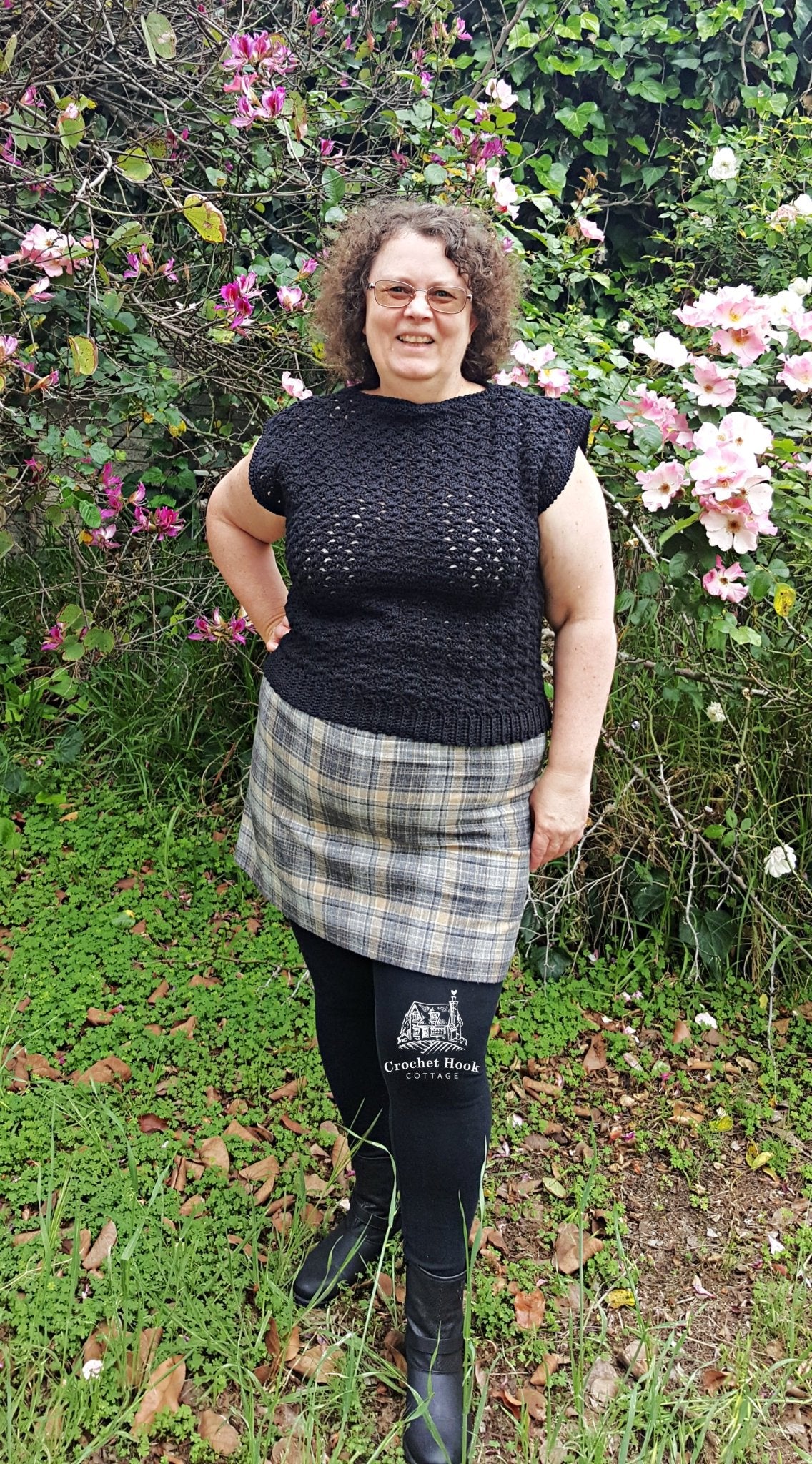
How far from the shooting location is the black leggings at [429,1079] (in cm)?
149

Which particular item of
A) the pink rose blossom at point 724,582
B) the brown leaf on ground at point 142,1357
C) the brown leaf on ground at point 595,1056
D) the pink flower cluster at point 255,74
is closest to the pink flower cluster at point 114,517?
the pink flower cluster at point 255,74

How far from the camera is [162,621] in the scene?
3.40 m

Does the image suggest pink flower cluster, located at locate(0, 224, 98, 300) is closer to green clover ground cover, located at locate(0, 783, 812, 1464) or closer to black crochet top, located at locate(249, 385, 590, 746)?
black crochet top, located at locate(249, 385, 590, 746)

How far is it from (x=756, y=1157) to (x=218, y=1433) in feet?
4.25

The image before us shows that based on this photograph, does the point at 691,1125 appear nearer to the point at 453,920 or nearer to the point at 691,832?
the point at 691,832

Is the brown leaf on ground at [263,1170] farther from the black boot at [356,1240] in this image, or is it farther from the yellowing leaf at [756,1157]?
the yellowing leaf at [756,1157]

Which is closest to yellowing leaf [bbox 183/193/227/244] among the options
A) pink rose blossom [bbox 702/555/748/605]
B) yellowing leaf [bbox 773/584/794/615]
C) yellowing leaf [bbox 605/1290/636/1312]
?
pink rose blossom [bbox 702/555/748/605]

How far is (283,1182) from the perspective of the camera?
7.13 feet

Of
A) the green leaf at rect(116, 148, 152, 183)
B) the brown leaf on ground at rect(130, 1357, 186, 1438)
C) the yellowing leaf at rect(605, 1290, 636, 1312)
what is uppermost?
the green leaf at rect(116, 148, 152, 183)

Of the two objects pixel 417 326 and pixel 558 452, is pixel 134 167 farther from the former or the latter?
pixel 558 452

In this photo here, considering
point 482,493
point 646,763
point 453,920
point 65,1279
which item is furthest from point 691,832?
point 65,1279

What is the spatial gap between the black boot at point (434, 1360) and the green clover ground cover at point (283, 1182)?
0.07 meters

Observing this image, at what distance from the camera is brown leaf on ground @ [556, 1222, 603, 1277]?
2014 mm

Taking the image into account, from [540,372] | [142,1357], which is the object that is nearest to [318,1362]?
[142,1357]
